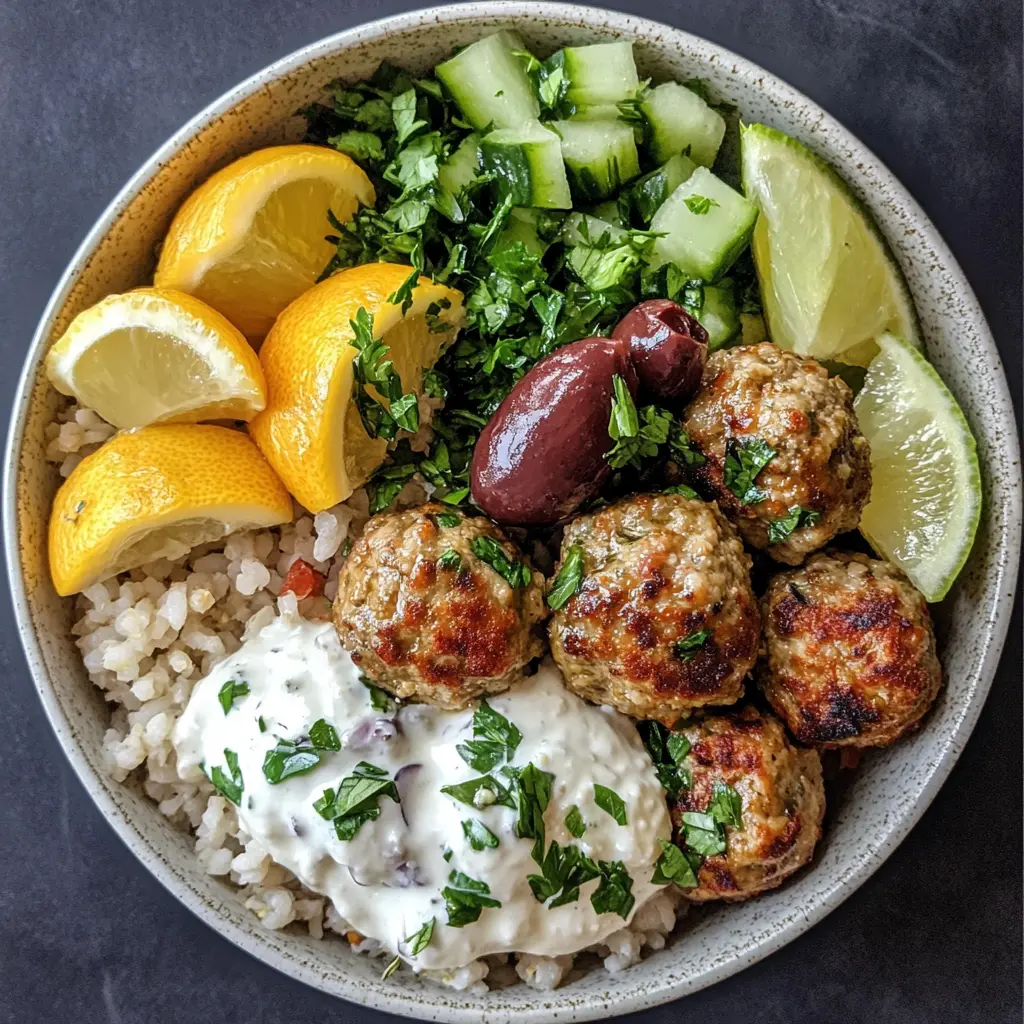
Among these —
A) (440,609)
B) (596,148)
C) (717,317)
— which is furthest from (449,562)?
(596,148)

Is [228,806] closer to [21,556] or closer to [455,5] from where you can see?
[21,556]

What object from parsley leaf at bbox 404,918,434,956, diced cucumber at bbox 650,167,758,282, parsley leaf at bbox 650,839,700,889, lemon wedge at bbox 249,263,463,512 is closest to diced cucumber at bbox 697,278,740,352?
diced cucumber at bbox 650,167,758,282

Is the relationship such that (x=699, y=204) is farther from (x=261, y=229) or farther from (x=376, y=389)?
(x=261, y=229)

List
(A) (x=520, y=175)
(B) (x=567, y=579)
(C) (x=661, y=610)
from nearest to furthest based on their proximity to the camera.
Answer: (C) (x=661, y=610)
(B) (x=567, y=579)
(A) (x=520, y=175)

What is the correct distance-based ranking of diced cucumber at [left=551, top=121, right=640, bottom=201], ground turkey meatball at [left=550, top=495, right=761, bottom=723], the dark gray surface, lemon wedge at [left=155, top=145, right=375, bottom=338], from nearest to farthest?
1. ground turkey meatball at [left=550, top=495, right=761, bottom=723]
2. lemon wedge at [left=155, top=145, right=375, bottom=338]
3. diced cucumber at [left=551, top=121, right=640, bottom=201]
4. the dark gray surface

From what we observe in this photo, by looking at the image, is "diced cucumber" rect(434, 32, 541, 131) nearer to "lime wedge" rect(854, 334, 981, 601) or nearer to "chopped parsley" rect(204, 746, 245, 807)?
"lime wedge" rect(854, 334, 981, 601)

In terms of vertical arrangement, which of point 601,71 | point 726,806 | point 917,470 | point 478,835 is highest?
point 601,71

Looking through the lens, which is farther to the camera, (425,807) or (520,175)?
(520,175)
